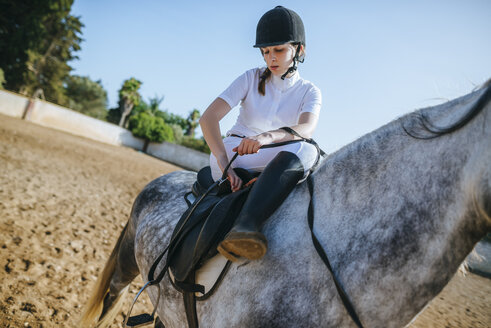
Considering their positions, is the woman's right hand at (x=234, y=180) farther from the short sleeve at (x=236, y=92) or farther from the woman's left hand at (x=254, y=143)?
the short sleeve at (x=236, y=92)

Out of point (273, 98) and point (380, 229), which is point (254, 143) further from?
point (380, 229)

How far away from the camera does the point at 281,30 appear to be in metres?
1.72

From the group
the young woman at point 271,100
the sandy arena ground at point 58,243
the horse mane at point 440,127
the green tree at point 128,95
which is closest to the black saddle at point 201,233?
the young woman at point 271,100

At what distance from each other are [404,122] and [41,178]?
8.64m

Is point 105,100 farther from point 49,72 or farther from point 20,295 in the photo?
point 20,295

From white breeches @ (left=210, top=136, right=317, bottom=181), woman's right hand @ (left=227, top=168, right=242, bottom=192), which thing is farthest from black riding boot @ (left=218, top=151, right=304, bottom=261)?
woman's right hand @ (left=227, top=168, right=242, bottom=192)

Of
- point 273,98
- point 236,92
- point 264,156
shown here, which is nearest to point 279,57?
point 273,98

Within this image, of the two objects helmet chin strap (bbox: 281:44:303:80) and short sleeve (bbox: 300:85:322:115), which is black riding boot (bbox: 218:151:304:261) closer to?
short sleeve (bbox: 300:85:322:115)

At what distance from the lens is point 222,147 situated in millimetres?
1788

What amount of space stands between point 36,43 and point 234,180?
35649 millimetres

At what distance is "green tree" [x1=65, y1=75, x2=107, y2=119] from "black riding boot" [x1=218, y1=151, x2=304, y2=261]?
159 feet

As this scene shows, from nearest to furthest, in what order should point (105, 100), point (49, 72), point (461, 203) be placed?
point (461, 203) → point (49, 72) → point (105, 100)

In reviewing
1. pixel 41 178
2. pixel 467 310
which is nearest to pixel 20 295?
pixel 41 178

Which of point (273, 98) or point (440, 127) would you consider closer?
point (440, 127)
